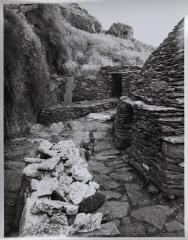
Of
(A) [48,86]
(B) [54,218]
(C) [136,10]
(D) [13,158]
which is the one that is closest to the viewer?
(B) [54,218]

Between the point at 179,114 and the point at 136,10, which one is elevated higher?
the point at 136,10

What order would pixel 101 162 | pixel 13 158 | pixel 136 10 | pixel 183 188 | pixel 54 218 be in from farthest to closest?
pixel 101 162, pixel 13 158, pixel 136 10, pixel 183 188, pixel 54 218

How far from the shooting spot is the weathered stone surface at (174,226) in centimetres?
243

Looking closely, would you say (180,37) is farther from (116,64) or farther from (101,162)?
(116,64)

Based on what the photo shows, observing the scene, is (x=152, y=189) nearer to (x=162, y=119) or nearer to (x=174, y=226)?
(x=174, y=226)

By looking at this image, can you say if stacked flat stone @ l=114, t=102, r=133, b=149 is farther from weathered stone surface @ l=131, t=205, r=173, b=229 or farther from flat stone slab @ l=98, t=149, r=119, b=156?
weathered stone surface @ l=131, t=205, r=173, b=229

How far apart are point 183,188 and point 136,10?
2.01m

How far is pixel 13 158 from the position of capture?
304cm

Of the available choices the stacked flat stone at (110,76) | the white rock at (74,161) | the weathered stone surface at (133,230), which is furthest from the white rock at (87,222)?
the stacked flat stone at (110,76)

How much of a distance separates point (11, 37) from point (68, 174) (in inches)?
72.7

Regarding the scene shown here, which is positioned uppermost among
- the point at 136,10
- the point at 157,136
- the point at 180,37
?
the point at 136,10

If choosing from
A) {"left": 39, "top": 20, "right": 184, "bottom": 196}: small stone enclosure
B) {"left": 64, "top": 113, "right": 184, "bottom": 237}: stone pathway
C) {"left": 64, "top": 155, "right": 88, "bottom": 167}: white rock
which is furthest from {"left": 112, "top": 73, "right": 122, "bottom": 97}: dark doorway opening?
{"left": 64, "top": 155, "right": 88, "bottom": 167}: white rock

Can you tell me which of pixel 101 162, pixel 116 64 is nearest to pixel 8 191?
pixel 101 162

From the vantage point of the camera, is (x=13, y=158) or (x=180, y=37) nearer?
(x=180, y=37)
